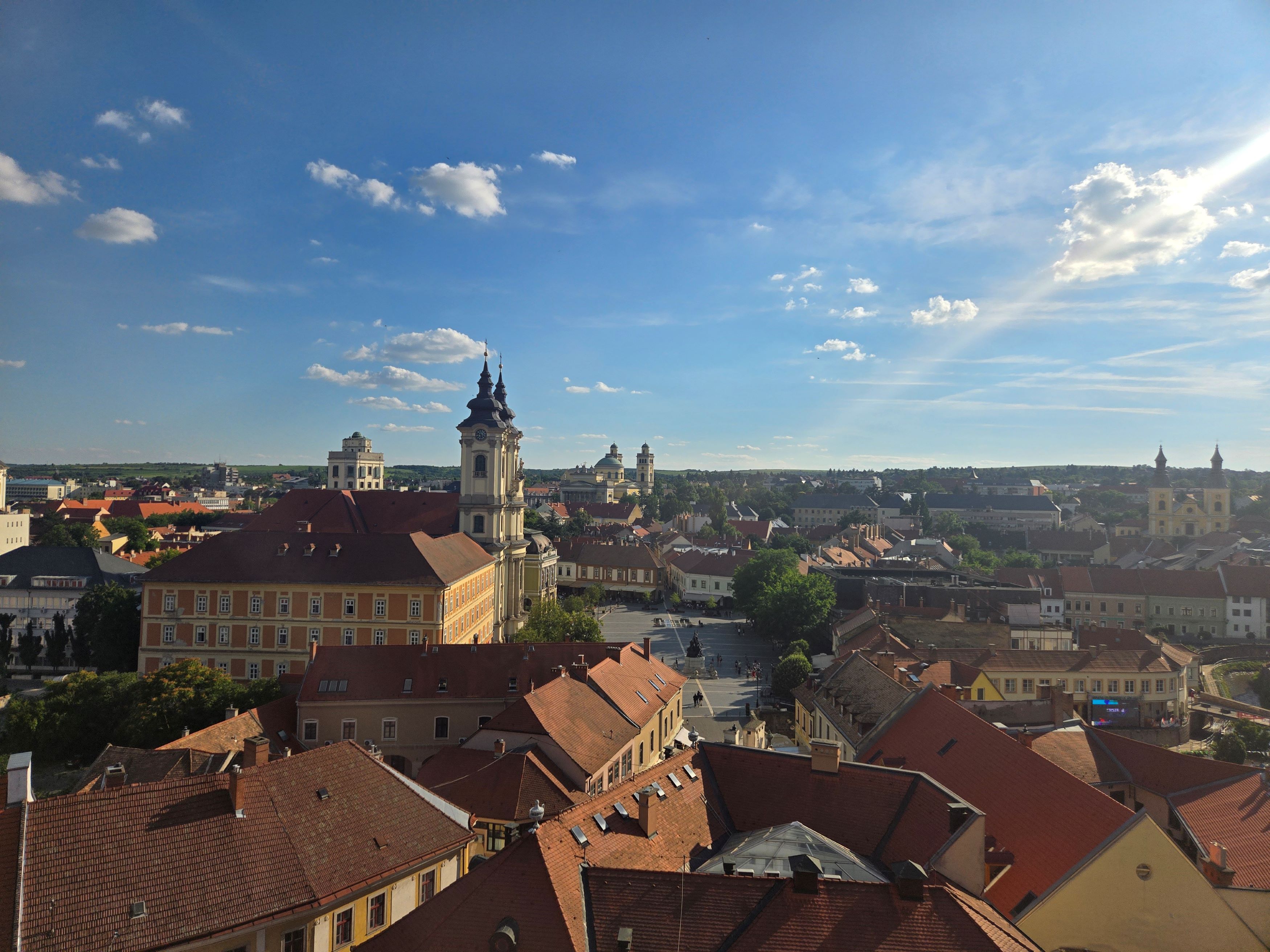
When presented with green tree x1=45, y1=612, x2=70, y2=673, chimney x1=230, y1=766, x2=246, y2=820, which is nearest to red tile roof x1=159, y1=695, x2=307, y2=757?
chimney x1=230, y1=766, x2=246, y2=820

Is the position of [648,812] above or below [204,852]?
below

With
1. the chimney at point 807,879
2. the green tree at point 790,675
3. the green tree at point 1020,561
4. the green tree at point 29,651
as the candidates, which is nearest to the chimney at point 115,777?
the chimney at point 807,879

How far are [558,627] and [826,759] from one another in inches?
1334

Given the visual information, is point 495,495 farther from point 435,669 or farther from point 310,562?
point 435,669

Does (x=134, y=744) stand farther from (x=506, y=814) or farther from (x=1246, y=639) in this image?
(x=1246, y=639)

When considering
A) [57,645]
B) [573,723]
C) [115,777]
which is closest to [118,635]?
[57,645]

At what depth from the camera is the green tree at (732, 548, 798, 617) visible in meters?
77.1

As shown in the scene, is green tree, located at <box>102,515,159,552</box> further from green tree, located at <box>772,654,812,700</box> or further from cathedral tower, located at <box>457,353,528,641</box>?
green tree, located at <box>772,654,812,700</box>

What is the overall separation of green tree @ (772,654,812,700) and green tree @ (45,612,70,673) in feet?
187

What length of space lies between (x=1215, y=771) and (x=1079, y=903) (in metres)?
11.1

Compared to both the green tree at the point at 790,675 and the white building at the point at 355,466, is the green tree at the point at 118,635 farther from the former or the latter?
the white building at the point at 355,466

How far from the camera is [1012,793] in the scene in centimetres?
2331

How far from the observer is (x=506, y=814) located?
85.0 ft

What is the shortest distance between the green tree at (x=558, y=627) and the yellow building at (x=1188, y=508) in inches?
4600
